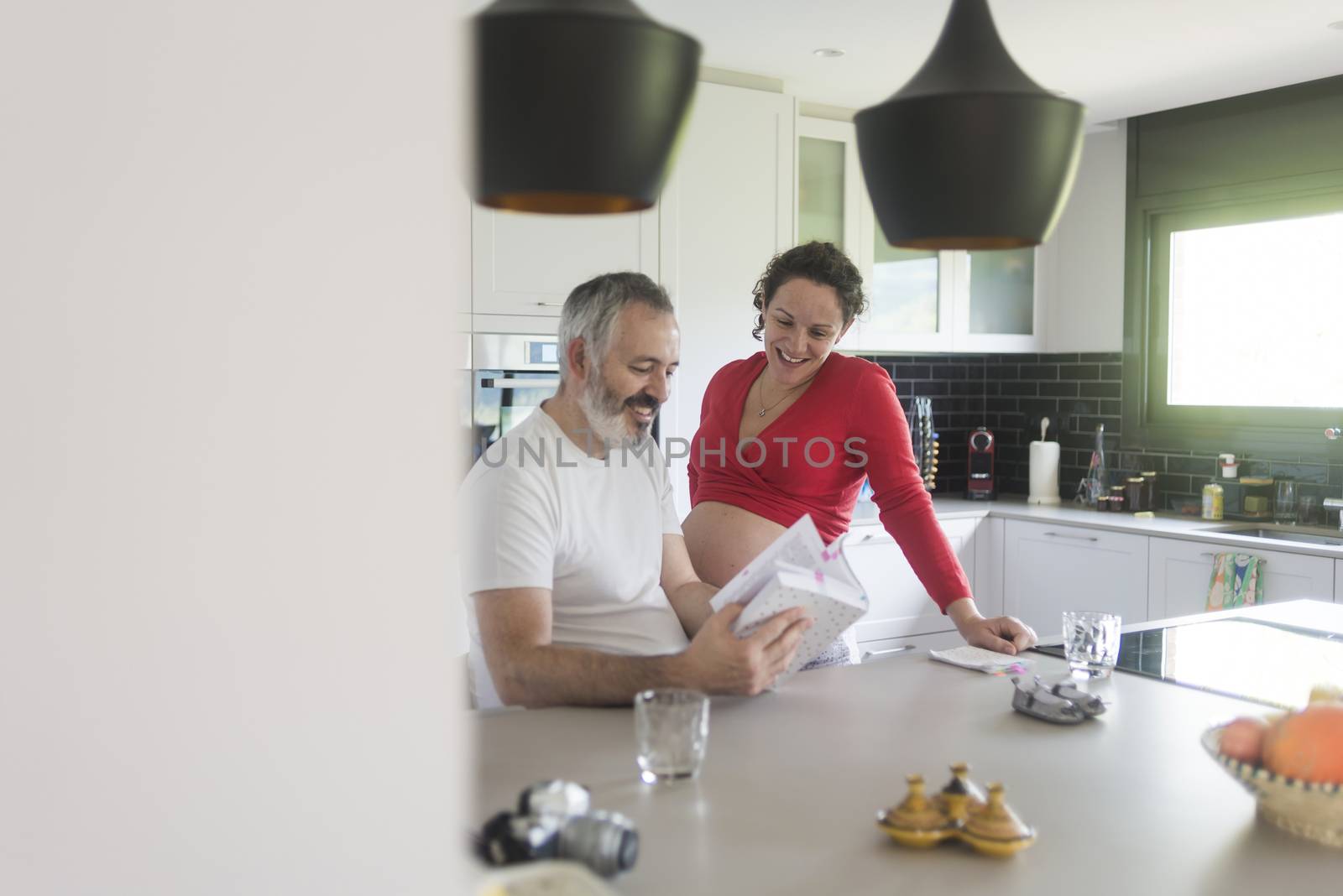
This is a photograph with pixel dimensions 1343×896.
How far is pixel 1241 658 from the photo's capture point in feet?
Result: 6.63

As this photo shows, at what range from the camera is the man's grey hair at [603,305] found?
198 centimetres

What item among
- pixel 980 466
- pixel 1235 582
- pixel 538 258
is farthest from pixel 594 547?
pixel 980 466

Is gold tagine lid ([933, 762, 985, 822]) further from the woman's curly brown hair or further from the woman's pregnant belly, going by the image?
the woman's curly brown hair

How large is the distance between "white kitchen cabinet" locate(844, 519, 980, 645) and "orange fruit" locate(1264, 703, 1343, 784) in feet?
9.35

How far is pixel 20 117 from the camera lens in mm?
389

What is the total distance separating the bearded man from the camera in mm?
1621

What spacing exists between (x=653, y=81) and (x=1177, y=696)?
4.33 feet

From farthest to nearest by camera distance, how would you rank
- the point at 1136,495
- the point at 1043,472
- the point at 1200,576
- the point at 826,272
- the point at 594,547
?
the point at 1043,472
the point at 1136,495
the point at 1200,576
the point at 826,272
the point at 594,547

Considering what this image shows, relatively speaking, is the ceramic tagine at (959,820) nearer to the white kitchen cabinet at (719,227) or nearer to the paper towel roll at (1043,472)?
the white kitchen cabinet at (719,227)

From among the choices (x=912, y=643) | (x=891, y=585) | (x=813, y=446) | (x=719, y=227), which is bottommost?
(x=912, y=643)

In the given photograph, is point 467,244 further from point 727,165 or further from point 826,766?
point 826,766

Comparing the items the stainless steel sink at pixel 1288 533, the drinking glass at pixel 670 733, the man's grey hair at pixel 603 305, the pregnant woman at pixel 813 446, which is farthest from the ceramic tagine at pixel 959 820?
the stainless steel sink at pixel 1288 533

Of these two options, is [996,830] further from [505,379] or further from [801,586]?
[505,379]

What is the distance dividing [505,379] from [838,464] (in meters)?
1.43
